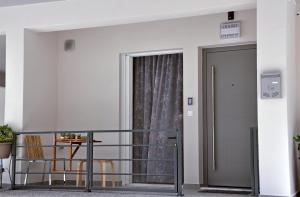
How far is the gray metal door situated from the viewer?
739 centimetres

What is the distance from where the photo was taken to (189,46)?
305 inches

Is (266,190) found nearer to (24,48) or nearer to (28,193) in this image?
(28,193)

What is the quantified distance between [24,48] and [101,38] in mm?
1468

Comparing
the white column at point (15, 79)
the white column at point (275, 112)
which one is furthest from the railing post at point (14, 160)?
the white column at point (275, 112)

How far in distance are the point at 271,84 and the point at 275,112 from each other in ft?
1.17

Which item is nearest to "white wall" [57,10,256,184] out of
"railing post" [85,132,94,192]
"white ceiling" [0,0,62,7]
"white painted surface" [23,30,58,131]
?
"white painted surface" [23,30,58,131]

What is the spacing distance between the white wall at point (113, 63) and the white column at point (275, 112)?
1221 millimetres

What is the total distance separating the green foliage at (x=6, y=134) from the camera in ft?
23.8

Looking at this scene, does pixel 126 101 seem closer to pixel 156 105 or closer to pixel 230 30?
pixel 156 105

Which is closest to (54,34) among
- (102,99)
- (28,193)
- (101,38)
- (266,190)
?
(101,38)

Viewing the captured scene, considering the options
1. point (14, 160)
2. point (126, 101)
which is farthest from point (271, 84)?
point (14, 160)

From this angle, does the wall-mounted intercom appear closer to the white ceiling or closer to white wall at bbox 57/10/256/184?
white wall at bbox 57/10/256/184

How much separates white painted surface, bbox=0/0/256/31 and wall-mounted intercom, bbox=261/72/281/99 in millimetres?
1082

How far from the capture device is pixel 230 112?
7.53 meters
